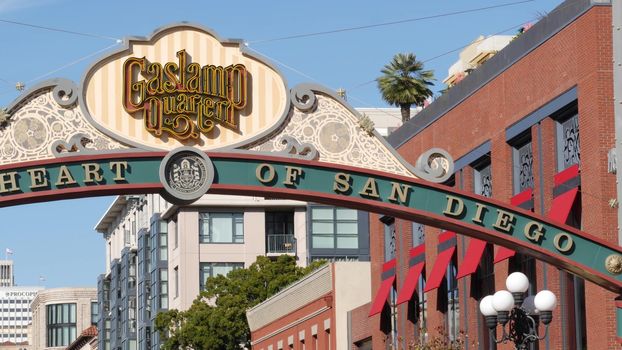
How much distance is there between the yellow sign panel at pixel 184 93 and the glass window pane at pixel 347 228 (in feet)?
241

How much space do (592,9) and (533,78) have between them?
4.05 meters

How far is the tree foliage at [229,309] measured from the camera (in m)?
80.1

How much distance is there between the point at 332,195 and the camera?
24984 millimetres

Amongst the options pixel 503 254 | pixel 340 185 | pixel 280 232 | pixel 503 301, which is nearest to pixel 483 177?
pixel 503 254

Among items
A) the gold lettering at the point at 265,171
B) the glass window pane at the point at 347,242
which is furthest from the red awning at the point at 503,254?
the glass window pane at the point at 347,242

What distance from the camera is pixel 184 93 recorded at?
2566cm

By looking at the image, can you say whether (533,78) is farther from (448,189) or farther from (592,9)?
(448,189)

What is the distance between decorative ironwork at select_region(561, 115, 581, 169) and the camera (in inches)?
1377

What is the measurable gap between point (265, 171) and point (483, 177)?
699 inches

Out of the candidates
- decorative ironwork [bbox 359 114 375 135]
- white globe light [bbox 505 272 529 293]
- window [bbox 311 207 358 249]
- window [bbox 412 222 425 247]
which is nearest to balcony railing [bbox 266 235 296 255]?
window [bbox 311 207 358 249]

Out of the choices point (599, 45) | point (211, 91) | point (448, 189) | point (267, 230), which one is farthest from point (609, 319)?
point (267, 230)

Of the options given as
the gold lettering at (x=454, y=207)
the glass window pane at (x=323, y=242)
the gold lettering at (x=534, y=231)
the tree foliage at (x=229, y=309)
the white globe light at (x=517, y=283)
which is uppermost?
the glass window pane at (x=323, y=242)

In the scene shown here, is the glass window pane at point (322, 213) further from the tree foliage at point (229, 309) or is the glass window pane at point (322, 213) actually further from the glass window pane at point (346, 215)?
the tree foliage at point (229, 309)

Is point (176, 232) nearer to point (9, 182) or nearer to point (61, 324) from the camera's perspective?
point (61, 324)
